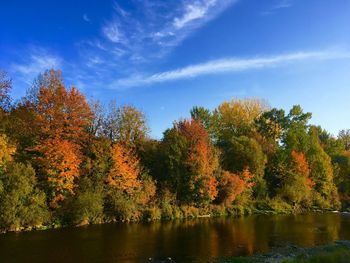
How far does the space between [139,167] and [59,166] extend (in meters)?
15.5

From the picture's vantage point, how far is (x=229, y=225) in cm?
4934

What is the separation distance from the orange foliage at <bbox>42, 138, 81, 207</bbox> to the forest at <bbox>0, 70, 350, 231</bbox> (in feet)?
0.42

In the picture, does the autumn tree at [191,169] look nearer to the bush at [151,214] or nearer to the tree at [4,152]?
the bush at [151,214]

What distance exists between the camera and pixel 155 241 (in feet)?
116

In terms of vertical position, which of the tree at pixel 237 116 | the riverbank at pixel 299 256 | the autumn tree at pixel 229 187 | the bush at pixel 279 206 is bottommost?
the riverbank at pixel 299 256

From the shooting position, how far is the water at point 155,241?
28669mm

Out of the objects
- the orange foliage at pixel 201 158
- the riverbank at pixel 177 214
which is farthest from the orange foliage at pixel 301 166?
the orange foliage at pixel 201 158

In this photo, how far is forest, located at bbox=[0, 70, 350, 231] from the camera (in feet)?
149

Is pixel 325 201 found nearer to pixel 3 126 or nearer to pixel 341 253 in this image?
pixel 341 253

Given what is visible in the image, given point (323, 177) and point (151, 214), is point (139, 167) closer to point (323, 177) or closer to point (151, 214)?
point (151, 214)

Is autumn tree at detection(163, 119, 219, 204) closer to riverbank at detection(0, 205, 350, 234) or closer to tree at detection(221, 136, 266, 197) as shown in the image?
riverbank at detection(0, 205, 350, 234)

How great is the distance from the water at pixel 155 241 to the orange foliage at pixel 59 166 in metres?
5.84

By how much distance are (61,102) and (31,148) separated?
302 inches

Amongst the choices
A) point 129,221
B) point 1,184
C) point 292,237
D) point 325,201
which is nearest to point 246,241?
point 292,237
